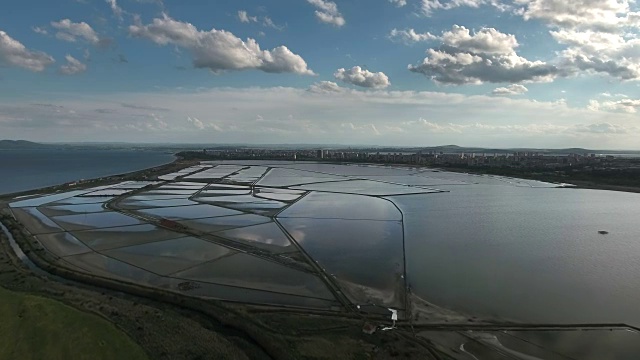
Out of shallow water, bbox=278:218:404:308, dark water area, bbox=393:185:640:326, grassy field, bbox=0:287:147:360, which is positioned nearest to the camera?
grassy field, bbox=0:287:147:360

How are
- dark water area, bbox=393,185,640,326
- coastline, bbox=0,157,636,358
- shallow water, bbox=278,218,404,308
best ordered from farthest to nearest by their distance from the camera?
shallow water, bbox=278,218,404,308, dark water area, bbox=393,185,640,326, coastline, bbox=0,157,636,358

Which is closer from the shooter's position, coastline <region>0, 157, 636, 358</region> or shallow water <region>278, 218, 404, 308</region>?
coastline <region>0, 157, 636, 358</region>

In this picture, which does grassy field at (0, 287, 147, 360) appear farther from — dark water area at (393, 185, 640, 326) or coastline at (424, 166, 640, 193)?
coastline at (424, 166, 640, 193)

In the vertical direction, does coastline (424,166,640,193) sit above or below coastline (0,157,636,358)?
above

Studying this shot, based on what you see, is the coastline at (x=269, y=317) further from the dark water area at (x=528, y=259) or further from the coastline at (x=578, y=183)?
the coastline at (x=578, y=183)

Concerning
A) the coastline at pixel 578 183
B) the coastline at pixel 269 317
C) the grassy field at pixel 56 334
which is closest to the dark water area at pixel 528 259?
Answer: the coastline at pixel 269 317

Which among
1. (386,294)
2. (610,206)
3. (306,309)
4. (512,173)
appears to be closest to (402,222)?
(386,294)

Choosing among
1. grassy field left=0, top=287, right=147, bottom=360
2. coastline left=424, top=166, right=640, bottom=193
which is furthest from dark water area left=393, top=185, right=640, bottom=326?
coastline left=424, top=166, right=640, bottom=193

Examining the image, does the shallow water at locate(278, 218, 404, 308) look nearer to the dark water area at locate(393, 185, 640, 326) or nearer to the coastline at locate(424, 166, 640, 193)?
the dark water area at locate(393, 185, 640, 326)

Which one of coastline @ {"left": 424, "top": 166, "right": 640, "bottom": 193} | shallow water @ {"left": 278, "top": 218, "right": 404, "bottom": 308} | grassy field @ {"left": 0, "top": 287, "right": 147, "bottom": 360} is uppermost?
coastline @ {"left": 424, "top": 166, "right": 640, "bottom": 193}
